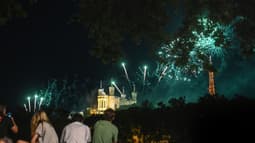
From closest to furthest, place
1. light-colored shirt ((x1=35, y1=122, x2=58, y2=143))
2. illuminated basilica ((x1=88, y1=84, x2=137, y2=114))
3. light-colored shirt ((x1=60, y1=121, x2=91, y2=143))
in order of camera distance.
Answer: light-colored shirt ((x1=35, y1=122, x2=58, y2=143)) < light-colored shirt ((x1=60, y1=121, x2=91, y2=143)) < illuminated basilica ((x1=88, y1=84, x2=137, y2=114))

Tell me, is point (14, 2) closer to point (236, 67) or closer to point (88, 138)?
point (88, 138)

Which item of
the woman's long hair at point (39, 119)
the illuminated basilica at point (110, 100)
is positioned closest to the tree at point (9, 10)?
the woman's long hair at point (39, 119)

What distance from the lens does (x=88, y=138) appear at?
11.4 m

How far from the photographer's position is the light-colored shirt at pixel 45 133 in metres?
10.7

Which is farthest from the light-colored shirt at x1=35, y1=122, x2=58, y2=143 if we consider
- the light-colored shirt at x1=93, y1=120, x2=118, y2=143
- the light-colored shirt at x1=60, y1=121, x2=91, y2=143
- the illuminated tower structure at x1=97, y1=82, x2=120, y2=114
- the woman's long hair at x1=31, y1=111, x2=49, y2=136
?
the illuminated tower structure at x1=97, y1=82, x2=120, y2=114

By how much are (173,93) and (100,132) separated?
222ft

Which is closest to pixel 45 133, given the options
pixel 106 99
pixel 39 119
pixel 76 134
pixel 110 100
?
pixel 39 119

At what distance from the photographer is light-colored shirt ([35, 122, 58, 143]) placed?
35.2ft

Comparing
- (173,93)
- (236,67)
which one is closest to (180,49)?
(236,67)

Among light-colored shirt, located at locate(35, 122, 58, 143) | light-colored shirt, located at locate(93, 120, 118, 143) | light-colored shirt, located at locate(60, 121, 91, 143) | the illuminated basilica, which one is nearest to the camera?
light-colored shirt, located at locate(35, 122, 58, 143)

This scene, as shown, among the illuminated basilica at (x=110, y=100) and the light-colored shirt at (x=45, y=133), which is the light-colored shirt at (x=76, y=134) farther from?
the illuminated basilica at (x=110, y=100)

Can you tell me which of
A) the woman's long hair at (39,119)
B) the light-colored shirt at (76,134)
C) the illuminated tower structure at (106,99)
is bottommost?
the light-colored shirt at (76,134)

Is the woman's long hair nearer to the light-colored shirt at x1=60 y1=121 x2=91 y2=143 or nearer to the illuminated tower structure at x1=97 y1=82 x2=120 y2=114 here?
the light-colored shirt at x1=60 y1=121 x2=91 y2=143

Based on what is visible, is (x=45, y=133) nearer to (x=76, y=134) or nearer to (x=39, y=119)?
(x=39, y=119)
